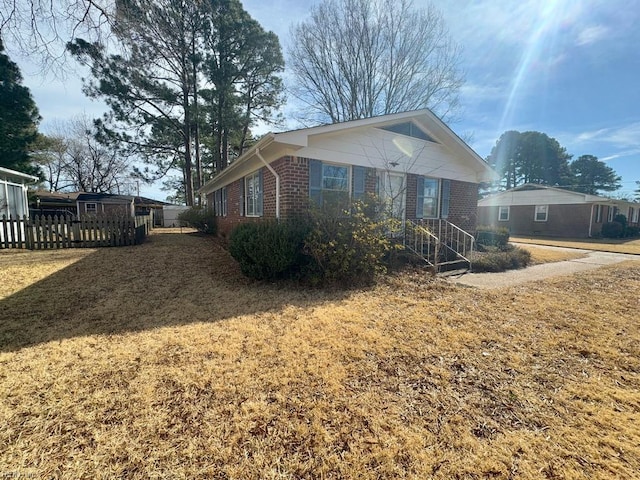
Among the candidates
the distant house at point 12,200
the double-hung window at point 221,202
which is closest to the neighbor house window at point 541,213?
the double-hung window at point 221,202

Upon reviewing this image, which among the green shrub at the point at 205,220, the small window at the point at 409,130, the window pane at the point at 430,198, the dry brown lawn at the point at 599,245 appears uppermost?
the small window at the point at 409,130

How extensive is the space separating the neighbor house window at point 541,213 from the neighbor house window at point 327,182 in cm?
2296

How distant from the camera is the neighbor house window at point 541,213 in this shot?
73.7ft

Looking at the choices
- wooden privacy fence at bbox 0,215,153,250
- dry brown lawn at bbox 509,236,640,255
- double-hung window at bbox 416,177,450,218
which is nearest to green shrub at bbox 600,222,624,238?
dry brown lawn at bbox 509,236,640,255

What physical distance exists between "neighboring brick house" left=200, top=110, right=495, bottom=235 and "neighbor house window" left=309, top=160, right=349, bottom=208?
0.08ft

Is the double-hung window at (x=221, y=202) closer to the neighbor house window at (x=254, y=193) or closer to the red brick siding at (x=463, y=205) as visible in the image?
the neighbor house window at (x=254, y=193)

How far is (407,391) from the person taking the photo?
2.44m

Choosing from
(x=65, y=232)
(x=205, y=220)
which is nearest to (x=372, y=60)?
(x=205, y=220)

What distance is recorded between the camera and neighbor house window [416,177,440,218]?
9039 mm

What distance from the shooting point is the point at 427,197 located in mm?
9422

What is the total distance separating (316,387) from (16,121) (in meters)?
26.0

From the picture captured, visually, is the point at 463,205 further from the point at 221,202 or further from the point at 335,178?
the point at 221,202

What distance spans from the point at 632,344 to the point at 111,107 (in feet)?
86.5

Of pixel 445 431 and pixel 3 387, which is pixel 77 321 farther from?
pixel 445 431
